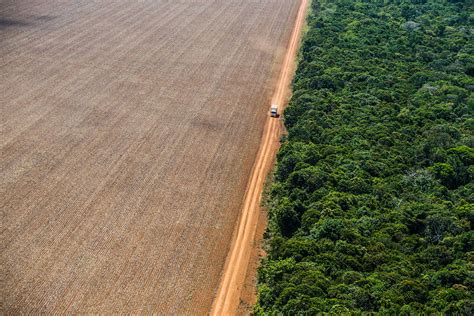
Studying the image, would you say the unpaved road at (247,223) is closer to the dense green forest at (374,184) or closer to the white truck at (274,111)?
the white truck at (274,111)

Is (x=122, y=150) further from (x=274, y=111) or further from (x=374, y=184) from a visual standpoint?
(x=374, y=184)

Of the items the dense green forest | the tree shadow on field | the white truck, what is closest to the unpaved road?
the white truck

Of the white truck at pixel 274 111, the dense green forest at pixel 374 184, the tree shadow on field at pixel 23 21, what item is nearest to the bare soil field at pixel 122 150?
the tree shadow on field at pixel 23 21

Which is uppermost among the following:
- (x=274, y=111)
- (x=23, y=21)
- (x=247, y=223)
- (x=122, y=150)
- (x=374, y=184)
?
(x=374, y=184)

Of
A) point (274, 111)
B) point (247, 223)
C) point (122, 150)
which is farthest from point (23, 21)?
point (247, 223)

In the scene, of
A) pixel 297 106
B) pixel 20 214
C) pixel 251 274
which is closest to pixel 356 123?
pixel 297 106

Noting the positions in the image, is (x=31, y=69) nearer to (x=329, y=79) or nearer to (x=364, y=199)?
(x=329, y=79)
